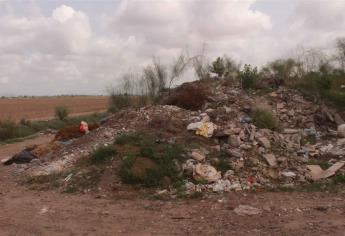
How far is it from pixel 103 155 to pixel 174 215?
10.7ft

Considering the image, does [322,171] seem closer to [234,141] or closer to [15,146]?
[234,141]

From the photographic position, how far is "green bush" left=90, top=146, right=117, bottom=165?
10.1 meters

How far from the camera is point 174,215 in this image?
7.37 metres

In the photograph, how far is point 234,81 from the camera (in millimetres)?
14422

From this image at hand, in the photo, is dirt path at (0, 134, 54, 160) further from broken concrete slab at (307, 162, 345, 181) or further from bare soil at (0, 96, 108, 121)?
broken concrete slab at (307, 162, 345, 181)

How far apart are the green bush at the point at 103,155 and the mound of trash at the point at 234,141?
7.9 inches

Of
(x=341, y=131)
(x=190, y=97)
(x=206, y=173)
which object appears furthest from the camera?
(x=190, y=97)

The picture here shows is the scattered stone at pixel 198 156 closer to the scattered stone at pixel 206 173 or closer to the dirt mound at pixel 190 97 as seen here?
the scattered stone at pixel 206 173

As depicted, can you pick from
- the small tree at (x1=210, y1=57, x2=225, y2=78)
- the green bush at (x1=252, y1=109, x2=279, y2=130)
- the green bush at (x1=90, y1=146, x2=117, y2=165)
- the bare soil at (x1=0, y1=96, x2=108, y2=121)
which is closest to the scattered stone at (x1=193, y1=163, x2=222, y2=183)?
the green bush at (x1=90, y1=146, x2=117, y2=165)

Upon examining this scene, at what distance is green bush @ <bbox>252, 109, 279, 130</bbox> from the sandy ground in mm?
3111

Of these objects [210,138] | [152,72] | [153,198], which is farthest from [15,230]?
[152,72]

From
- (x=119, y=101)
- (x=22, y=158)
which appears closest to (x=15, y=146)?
(x=22, y=158)

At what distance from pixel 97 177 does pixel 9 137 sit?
45.4 ft

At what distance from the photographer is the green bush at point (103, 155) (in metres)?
10.1
